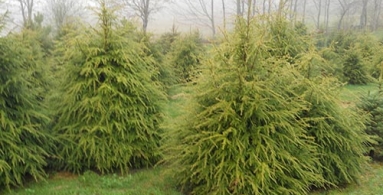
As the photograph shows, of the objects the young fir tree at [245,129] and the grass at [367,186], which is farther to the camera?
the grass at [367,186]

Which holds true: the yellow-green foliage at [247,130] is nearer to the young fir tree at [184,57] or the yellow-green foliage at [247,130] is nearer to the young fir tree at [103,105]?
the young fir tree at [103,105]

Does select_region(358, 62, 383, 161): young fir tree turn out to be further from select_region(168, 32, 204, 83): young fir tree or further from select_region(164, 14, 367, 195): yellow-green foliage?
select_region(168, 32, 204, 83): young fir tree

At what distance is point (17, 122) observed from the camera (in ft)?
15.8

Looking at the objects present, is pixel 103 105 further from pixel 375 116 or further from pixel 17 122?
pixel 375 116

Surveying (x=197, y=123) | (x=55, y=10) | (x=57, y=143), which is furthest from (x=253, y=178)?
(x=55, y=10)

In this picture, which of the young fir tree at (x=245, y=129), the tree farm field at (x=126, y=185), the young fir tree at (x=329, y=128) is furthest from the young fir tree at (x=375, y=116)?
the young fir tree at (x=245, y=129)

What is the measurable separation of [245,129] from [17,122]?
10.9 feet

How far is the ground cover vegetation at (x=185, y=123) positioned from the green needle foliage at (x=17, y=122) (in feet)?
0.06

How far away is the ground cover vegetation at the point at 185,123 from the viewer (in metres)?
4.37

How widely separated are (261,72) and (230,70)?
17.9 inches

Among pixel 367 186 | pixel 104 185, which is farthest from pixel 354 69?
pixel 104 185

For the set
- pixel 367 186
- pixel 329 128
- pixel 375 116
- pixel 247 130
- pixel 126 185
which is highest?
pixel 247 130

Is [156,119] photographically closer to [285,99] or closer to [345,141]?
[285,99]

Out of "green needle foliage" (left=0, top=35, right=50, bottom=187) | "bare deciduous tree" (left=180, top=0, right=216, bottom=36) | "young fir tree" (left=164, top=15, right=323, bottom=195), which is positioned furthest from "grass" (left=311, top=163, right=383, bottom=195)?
"bare deciduous tree" (left=180, top=0, right=216, bottom=36)
